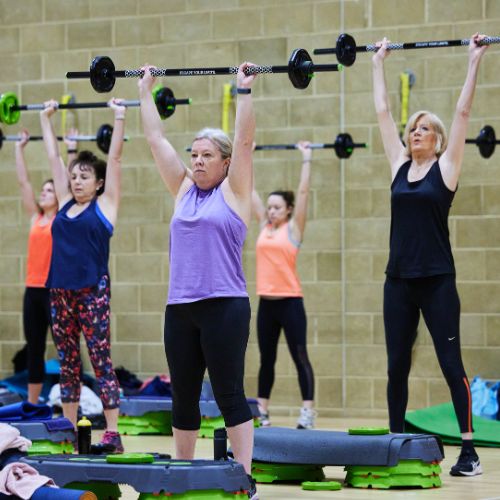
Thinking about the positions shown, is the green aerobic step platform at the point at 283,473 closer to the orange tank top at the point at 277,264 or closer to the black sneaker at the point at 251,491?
the black sneaker at the point at 251,491

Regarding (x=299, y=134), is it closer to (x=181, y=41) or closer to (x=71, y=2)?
(x=181, y=41)

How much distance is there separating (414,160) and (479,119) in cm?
270

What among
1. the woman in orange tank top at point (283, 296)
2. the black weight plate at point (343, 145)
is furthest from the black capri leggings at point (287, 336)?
the black weight plate at point (343, 145)

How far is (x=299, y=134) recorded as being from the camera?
824 cm

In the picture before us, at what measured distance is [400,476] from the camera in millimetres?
4742

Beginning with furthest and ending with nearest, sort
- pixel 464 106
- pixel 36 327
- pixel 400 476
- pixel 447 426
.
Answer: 1. pixel 36 327
2. pixel 447 426
3. pixel 464 106
4. pixel 400 476

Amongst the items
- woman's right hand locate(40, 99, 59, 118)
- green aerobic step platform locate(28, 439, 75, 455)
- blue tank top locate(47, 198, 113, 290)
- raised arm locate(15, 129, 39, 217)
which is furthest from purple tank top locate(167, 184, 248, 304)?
raised arm locate(15, 129, 39, 217)

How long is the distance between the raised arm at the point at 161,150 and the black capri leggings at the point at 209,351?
50 centimetres

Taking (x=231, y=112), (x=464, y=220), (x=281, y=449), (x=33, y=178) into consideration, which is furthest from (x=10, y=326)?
(x=281, y=449)

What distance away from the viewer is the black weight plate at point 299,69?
15.2ft

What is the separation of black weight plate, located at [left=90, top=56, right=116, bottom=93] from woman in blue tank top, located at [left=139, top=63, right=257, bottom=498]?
1078 mm

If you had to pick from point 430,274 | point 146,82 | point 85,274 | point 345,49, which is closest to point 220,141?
point 146,82

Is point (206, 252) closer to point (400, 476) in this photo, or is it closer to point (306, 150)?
point (400, 476)

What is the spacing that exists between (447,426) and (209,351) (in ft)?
9.68
